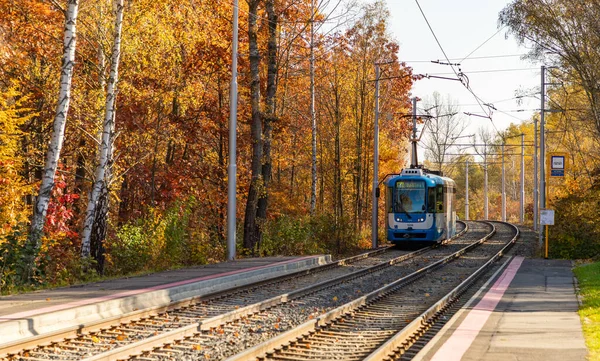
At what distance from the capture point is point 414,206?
113 feet

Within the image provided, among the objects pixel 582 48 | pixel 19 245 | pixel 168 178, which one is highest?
pixel 582 48

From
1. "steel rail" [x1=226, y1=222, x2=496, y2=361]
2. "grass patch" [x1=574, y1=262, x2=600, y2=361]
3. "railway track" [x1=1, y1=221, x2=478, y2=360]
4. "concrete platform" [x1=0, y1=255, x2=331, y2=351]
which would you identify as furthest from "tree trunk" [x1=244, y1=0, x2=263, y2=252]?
"grass patch" [x1=574, y1=262, x2=600, y2=361]

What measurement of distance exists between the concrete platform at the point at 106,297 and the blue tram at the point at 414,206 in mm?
13388

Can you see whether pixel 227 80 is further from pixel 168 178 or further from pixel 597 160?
pixel 597 160

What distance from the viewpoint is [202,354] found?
33.5 ft

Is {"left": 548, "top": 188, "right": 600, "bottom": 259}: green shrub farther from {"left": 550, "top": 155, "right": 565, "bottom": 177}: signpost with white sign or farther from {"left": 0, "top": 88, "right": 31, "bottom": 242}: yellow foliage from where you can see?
{"left": 0, "top": 88, "right": 31, "bottom": 242}: yellow foliage

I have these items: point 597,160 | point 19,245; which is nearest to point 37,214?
point 19,245

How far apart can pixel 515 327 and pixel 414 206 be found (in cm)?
2231

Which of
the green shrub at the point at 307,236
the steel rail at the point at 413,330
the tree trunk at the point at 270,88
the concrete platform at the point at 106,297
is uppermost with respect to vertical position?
the tree trunk at the point at 270,88

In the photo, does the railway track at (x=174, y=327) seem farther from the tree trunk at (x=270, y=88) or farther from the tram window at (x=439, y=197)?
the tram window at (x=439, y=197)

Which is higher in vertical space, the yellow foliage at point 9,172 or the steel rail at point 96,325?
the yellow foliage at point 9,172

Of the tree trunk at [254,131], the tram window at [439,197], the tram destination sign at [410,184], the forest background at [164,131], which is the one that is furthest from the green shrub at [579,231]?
the tree trunk at [254,131]

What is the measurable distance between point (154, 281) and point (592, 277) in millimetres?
11267

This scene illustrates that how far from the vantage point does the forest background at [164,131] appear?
62.0 feet
